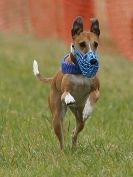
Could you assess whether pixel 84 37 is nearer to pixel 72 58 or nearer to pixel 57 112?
pixel 72 58

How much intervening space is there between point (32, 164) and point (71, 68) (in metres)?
1.07

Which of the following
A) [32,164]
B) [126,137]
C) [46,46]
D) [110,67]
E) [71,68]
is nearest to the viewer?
[32,164]

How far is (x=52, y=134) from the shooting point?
9.22m

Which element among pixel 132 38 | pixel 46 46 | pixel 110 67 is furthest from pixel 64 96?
pixel 46 46

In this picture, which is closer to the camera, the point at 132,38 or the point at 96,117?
the point at 96,117

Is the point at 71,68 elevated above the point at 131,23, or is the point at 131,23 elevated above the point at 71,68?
the point at 71,68

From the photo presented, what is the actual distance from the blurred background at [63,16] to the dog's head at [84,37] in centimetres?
353

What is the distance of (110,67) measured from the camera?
720 inches

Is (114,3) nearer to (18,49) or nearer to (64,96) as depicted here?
(64,96)

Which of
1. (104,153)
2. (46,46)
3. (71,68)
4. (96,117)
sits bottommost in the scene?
(46,46)

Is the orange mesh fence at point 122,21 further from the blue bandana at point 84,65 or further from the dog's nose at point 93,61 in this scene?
the dog's nose at point 93,61

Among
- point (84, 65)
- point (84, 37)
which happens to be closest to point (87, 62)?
point (84, 65)

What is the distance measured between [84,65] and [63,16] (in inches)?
223

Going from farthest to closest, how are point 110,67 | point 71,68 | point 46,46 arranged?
point 46,46, point 110,67, point 71,68
